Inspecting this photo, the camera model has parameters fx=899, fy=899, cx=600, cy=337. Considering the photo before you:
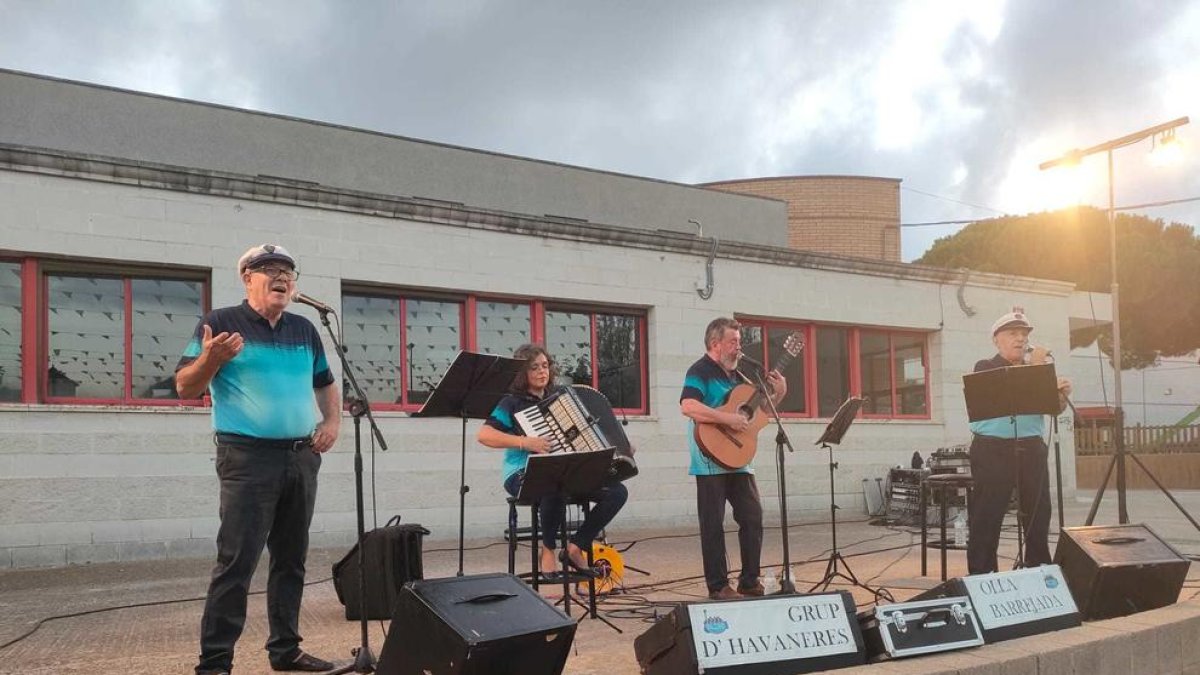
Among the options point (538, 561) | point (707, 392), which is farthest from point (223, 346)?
point (707, 392)

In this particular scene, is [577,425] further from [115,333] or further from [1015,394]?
[115,333]

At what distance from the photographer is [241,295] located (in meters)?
9.53

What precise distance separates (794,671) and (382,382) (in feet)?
25.1

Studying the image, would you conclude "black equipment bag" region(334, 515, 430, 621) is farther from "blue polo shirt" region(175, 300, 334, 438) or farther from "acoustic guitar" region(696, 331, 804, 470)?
"acoustic guitar" region(696, 331, 804, 470)

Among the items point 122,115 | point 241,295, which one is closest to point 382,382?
point 241,295

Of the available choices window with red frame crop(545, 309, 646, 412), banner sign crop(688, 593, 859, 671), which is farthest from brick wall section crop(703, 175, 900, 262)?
banner sign crop(688, 593, 859, 671)

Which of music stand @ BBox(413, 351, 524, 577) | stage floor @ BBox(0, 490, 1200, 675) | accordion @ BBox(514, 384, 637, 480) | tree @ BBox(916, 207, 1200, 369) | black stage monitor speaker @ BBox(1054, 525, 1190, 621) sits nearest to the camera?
stage floor @ BBox(0, 490, 1200, 675)

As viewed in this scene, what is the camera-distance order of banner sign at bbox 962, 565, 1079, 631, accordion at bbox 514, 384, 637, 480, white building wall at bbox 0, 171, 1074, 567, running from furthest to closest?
white building wall at bbox 0, 171, 1074, 567, accordion at bbox 514, 384, 637, 480, banner sign at bbox 962, 565, 1079, 631

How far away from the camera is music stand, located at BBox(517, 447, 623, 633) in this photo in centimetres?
481

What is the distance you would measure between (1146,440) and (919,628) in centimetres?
2332

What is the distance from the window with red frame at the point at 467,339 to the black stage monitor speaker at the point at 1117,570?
21.7ft

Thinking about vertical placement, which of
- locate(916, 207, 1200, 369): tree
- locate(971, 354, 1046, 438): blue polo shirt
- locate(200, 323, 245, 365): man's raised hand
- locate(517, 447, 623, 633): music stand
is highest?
locate(916, 207, 1200, 369): tree

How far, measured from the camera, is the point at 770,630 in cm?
368

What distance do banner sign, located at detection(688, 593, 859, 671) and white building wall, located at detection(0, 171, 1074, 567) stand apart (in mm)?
7012
